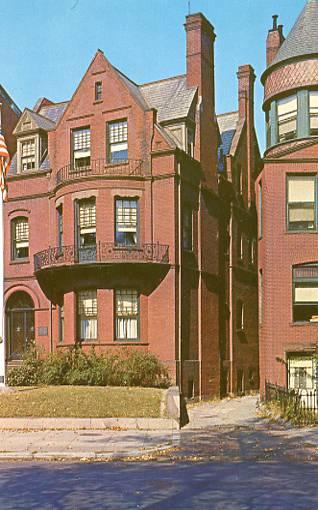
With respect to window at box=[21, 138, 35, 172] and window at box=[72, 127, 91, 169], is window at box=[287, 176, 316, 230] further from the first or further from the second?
window at box=[21, 138, 35, 172]

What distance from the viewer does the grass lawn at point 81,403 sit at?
20.3 m

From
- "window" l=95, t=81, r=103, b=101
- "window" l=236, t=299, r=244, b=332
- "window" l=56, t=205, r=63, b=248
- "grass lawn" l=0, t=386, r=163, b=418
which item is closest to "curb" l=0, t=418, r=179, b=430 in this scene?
"grass lawn" l=0, t=386, r=163, b=418

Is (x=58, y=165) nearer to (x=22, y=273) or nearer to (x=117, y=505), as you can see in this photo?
(x=22, y=273)

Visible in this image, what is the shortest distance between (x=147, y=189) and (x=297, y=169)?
6.66 meters

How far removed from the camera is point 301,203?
28.4m

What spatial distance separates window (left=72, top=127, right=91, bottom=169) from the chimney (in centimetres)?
999

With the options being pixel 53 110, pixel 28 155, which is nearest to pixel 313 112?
pixel 28 155

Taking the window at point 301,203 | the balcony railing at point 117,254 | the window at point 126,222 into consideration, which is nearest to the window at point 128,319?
the balcony railing at point 117,254

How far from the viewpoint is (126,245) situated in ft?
99.9

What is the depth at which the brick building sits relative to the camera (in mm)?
30234

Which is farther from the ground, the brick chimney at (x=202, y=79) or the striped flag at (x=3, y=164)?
the brick chimney at (x=202, y=79)

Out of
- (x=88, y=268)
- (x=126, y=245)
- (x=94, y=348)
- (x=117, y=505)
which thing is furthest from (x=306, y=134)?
(x=117, y=505)

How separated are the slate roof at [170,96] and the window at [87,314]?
896cm

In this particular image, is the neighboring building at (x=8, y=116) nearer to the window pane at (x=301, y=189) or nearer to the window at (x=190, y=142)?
the window at (x=190, y=142)
